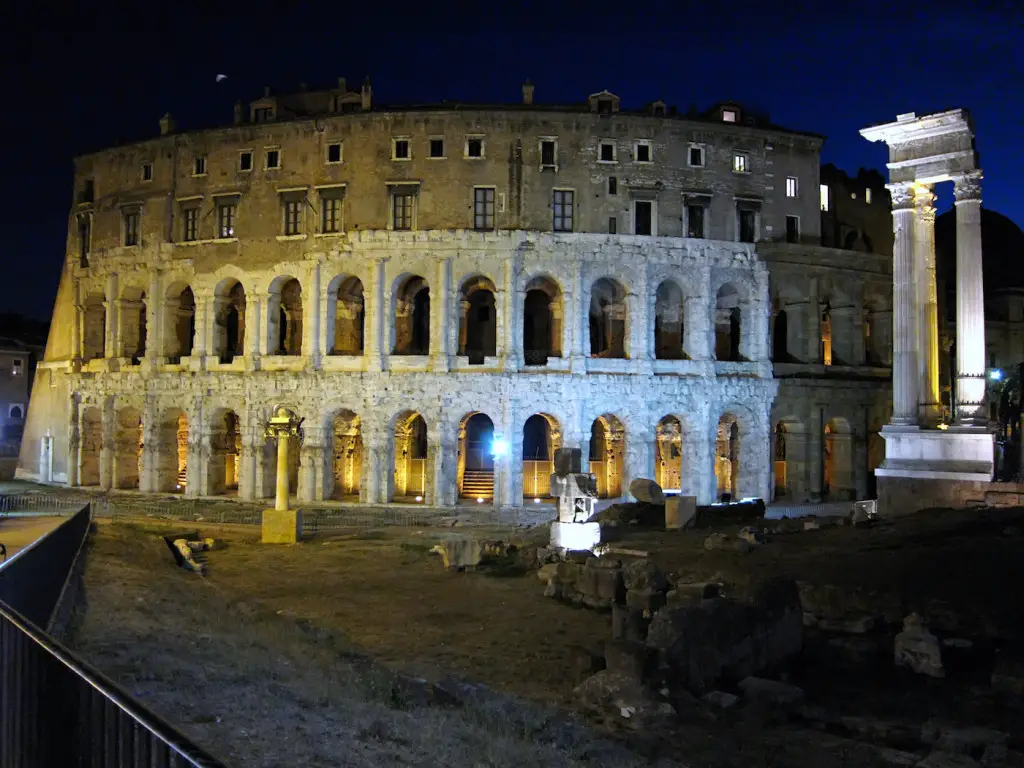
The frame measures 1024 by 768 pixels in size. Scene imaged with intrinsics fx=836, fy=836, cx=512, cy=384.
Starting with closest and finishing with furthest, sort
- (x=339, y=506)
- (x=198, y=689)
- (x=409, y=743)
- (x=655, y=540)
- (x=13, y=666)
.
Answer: (x=13, y=666) → (x=409, y=743) → (x=198, y=689) → (x=655, y=540) → (x=339, y=506)

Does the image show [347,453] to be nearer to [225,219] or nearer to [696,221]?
[225,219]

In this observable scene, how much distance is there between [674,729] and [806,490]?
29.8m

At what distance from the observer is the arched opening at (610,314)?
3825 centimetres

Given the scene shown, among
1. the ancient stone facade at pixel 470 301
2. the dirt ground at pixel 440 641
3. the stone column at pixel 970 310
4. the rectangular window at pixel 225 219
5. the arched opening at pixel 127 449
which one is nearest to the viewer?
the dirt ground at pixel 440 641

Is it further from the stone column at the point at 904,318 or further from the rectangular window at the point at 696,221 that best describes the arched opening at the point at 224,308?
the stone column at the point at 904,318

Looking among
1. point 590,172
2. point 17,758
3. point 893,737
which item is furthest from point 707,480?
point 17,758

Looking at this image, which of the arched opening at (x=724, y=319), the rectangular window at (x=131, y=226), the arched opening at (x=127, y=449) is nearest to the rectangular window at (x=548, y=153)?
the arched opening at (x=724, y=319)

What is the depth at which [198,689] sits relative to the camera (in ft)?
32.3

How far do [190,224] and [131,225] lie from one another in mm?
3862

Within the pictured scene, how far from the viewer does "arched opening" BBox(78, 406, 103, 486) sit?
4225 centimetres

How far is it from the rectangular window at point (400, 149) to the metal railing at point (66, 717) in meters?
31.9

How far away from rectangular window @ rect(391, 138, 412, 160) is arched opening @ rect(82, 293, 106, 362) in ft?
59.1

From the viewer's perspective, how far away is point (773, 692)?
1138 cm

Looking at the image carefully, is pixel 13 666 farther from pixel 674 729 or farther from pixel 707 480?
pixel 707 480
